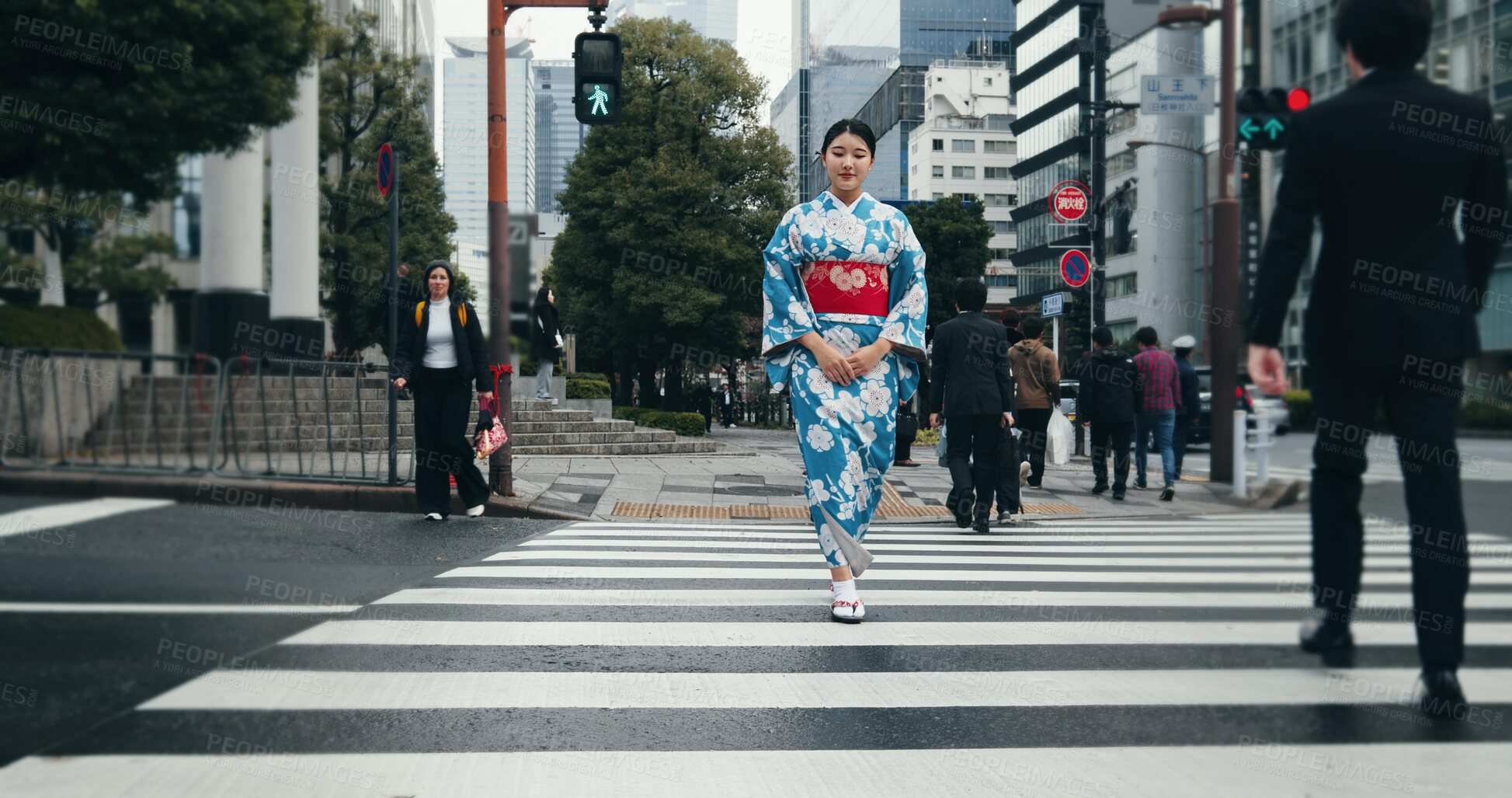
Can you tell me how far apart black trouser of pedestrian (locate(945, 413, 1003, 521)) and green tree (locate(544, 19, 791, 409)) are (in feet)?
76.8

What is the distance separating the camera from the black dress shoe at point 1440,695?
941 mm

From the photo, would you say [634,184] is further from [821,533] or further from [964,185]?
[964,185]

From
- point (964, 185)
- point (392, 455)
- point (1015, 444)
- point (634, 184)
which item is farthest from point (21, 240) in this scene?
point (964, 185)

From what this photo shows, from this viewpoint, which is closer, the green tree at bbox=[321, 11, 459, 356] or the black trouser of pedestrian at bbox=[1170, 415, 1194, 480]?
the black trouser of pedestrian at bbox=[1170, 415, 1194, 480]

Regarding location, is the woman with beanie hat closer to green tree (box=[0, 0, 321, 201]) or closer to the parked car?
green tree (box=[0, 0, 321, 201])

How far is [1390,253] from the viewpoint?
0.79m

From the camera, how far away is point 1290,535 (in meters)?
0.96

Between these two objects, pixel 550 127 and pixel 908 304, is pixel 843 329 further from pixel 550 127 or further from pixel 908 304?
pixel 550 127

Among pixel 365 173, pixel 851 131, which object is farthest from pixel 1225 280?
pixel 851 131

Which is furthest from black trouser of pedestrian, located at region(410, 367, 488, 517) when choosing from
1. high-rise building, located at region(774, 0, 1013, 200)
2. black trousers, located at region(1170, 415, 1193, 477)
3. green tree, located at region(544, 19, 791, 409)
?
high-rise building, located at region(774, 0, 1013, 200)

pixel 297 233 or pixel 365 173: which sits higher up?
pixel 365 173

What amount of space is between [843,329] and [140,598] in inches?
100

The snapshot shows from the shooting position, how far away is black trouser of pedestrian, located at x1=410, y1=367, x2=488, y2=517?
8047 mm

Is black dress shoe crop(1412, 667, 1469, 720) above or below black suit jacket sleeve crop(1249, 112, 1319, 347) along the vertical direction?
below
